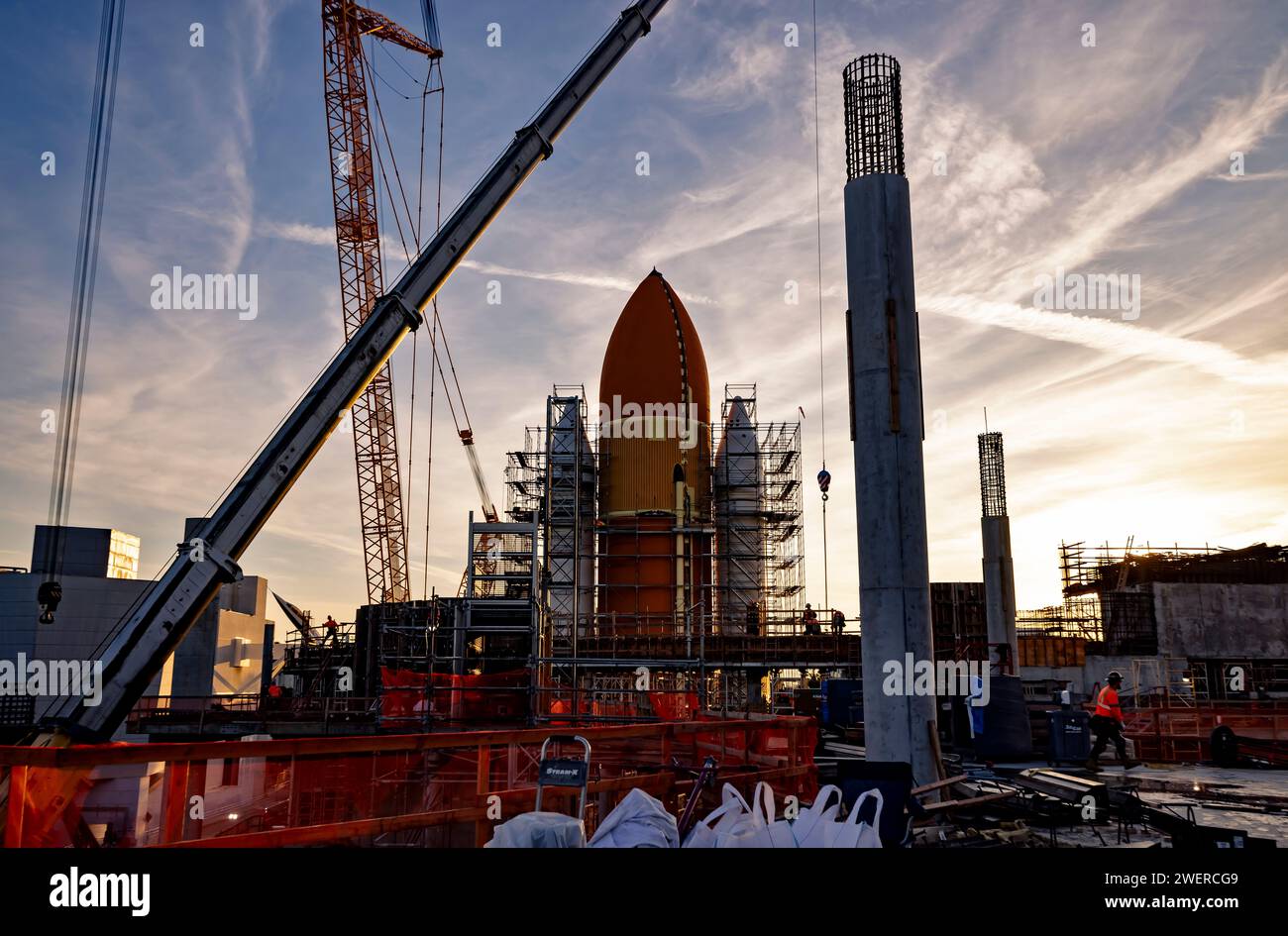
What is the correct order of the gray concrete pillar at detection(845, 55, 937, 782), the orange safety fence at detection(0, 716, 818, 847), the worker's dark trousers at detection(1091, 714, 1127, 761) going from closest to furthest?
the orange safety fence at detection(0, 716, 818, 847) < the gray concrete pillar at detection(845, 55, 937, 782) < the worker's dark trousers at detection(1091, 714, 1127, 761)

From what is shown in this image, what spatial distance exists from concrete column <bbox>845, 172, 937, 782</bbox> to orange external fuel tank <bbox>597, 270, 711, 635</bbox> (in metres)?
26.6

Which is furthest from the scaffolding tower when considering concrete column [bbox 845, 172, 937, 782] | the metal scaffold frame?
concrete column [bbox 845, 172, 937, 782]

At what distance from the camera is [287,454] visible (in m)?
16.0

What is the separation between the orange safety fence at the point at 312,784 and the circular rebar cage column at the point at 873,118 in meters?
8.97

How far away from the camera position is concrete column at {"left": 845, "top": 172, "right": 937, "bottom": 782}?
13195mm

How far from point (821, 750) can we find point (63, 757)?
16.4 metres

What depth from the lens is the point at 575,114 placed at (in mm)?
21641

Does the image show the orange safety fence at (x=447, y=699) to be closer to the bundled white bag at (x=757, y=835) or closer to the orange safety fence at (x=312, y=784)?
the orange safety fence at (x=312, y=784)

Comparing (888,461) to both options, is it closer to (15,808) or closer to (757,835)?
(757,835)

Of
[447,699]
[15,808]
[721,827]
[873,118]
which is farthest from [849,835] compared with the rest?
[447,699]

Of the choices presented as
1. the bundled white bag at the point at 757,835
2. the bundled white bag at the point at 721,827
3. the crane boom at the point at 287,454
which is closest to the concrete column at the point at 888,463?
the bundled white bag at the point at 721,827

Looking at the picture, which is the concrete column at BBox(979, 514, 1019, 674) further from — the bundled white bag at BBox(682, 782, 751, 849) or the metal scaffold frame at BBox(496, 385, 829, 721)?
the bundled white bag at BBox(682, 782, 751, 849)
